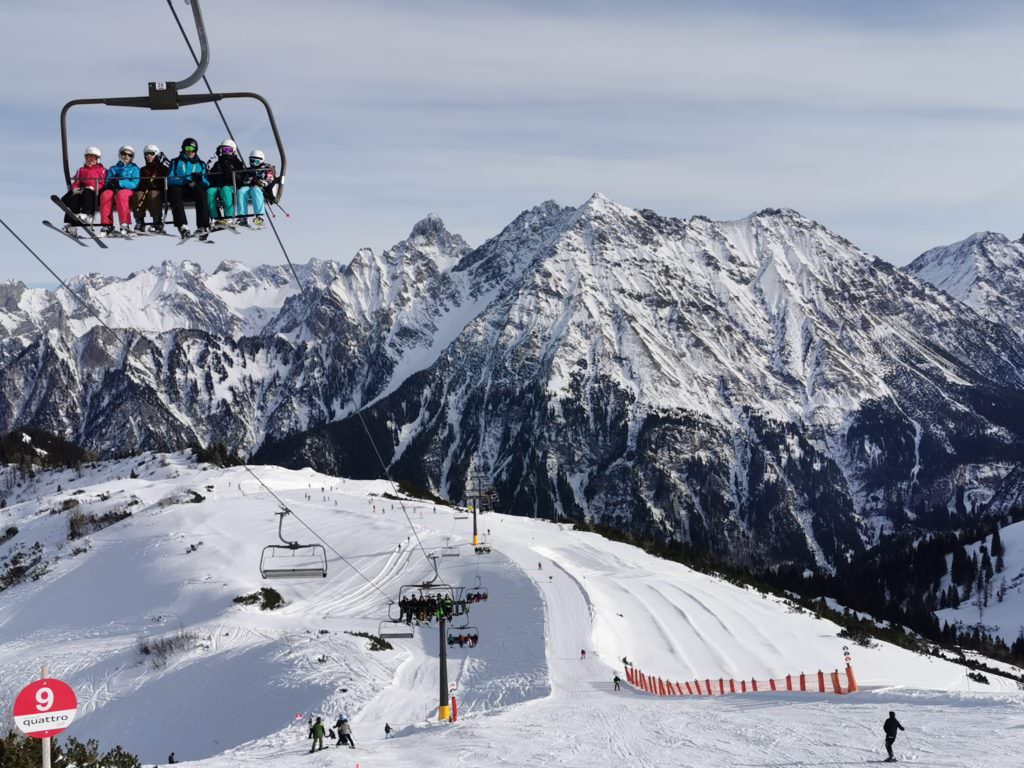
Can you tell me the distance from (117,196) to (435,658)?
70.8 metres

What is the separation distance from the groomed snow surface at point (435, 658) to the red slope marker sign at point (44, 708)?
78.4 ft

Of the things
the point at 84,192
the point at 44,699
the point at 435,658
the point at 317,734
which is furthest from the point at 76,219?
the point at 435,658

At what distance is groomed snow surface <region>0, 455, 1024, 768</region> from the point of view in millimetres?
40750

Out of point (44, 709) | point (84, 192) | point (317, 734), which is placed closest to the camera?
point (44, 709)

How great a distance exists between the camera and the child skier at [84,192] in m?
17.5

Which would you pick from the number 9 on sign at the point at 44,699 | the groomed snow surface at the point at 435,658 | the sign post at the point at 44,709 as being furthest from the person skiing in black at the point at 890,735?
the number 9 on sign at the point at 44,699

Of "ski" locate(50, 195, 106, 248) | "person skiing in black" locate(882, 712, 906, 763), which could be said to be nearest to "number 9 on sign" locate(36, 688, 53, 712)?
"ski" locate(50, 195, 106, 248)

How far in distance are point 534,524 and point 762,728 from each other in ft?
433

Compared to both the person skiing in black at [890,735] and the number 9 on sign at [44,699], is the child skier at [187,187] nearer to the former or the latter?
the number 9 on sign at [44,699]

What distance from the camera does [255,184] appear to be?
17891mm

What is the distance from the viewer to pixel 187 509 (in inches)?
6314

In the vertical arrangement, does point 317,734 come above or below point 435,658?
above

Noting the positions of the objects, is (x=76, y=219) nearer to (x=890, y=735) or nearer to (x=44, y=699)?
(x=44, y=699)

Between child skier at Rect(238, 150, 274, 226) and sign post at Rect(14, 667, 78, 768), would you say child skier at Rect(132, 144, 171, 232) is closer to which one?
child skier at Rect(238, 150, 274, 226)
